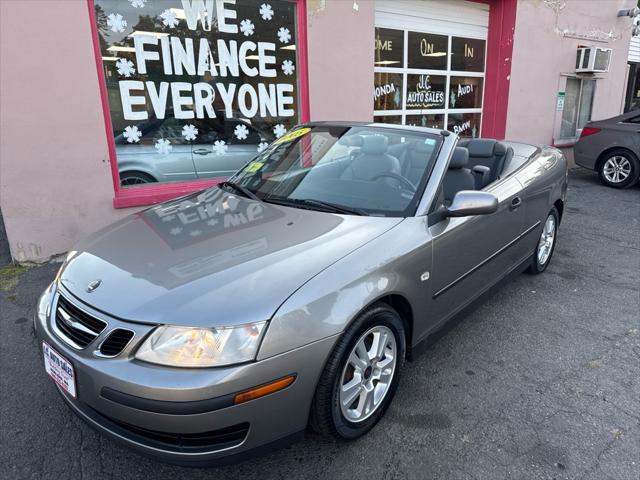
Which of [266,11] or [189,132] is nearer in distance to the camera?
[189,132]

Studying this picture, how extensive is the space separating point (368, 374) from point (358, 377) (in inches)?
3.5

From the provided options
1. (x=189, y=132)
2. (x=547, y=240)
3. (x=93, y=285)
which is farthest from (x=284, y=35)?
(x=93, y=285)

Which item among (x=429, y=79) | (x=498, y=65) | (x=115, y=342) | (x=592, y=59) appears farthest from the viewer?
(x=592, y=59)

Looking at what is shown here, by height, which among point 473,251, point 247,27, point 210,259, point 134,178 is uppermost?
point 247,27

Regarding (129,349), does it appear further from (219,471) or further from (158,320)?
(219,471)

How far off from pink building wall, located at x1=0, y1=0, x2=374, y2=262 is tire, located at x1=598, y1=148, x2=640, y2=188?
841 cm

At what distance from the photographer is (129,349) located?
183cm

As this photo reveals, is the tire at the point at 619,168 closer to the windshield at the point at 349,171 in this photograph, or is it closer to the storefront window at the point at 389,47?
the storefront window at the point at 389,47

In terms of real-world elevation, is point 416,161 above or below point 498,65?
below

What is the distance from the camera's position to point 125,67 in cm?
502

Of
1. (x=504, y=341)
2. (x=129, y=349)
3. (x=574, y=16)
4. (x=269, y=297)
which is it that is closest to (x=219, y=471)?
(x=129, y=349)

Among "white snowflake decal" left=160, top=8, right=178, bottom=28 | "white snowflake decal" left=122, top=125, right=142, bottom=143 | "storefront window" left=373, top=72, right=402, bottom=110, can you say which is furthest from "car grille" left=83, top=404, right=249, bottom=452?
Answer: "storefront window" left=373, top=72, right=402, bottom=110

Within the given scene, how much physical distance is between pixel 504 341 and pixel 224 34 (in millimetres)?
4661

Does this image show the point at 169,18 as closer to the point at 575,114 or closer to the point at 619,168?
the point at 619,168
